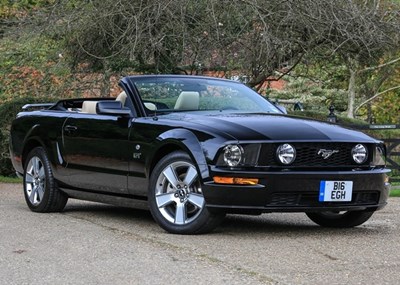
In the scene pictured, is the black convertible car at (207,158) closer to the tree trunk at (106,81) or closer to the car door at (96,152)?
the car door at (96,152)

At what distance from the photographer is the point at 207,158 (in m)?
7.79

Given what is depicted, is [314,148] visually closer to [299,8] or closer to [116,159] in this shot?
[116,159]

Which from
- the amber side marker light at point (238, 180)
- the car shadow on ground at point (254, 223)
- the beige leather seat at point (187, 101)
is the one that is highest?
the beige leather seat at point (187, 101)

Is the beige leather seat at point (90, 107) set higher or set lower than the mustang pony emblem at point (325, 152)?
higher

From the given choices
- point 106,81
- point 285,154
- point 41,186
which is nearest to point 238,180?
point 285,154

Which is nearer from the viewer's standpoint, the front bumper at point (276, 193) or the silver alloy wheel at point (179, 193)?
the front bumper at point (276, 193)

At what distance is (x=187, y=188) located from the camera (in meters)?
8.03

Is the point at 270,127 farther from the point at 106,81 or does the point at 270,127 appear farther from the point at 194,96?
the point at 106,81

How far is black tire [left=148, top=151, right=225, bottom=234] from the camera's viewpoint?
7910 mm

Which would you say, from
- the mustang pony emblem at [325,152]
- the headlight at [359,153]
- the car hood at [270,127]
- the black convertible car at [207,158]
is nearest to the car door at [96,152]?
the black convertible car at [207,158]

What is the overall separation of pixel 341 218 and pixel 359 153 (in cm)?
102

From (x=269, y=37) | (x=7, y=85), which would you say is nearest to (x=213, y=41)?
(x=269, y=37)

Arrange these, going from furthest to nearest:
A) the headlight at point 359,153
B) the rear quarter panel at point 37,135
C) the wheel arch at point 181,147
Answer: the rear quarter panel at point 37,135, the headlight at point 359,153, the wheel arch at point 181,147

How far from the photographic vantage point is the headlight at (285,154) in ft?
25.4
